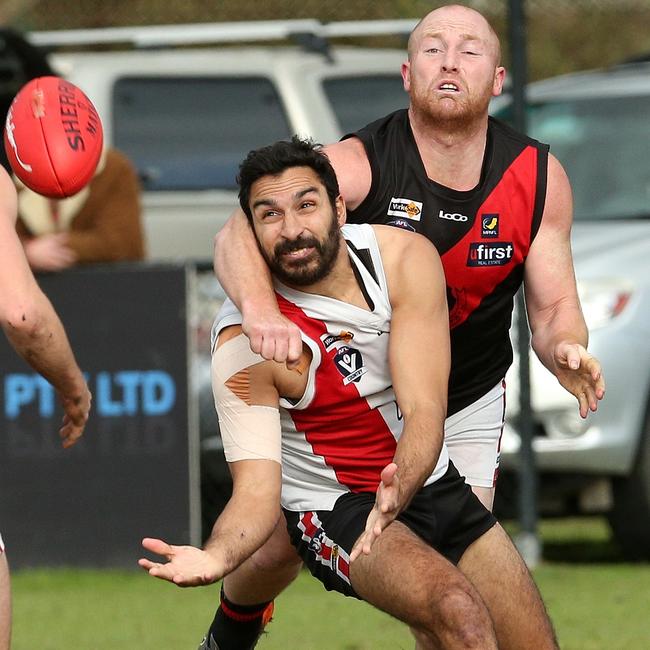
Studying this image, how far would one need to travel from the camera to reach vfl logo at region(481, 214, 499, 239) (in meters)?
5.80

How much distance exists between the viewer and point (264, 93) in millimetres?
10867

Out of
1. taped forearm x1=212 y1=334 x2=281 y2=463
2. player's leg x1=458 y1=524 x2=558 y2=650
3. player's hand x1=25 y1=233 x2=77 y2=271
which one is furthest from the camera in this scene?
player's hand x1=25 y1=233 x2=77 y2=271

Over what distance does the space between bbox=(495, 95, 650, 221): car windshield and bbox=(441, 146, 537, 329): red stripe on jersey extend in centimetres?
370

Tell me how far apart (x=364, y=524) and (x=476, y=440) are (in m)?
0.94

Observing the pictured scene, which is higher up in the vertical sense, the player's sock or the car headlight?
the car headlight

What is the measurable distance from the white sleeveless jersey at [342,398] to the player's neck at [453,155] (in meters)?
0.44

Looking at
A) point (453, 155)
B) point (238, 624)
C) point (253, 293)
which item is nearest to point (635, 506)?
point (238, 624)

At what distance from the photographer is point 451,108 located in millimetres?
5734

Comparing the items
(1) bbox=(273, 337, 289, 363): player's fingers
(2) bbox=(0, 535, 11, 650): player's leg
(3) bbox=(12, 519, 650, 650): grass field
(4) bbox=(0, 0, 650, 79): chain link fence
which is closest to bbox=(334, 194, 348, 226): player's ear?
(1) bbox=(273, 337, 289, 363): player's fingers

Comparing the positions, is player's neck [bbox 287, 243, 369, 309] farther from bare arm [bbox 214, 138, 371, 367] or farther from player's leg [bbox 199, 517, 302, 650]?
player's leg [bbox 199, 517, 302, 650]

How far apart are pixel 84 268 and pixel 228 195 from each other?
1427mm

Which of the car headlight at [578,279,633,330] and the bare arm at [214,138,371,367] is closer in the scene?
the bare arm at [214,138,371,367]

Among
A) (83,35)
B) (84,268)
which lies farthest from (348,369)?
(83,35)

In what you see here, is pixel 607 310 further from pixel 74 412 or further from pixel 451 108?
pixel 74 412
